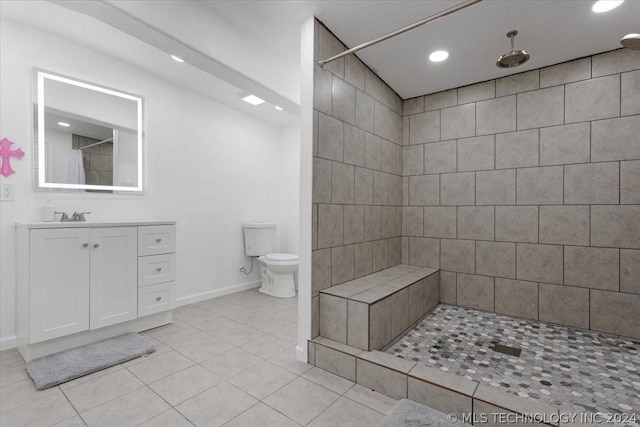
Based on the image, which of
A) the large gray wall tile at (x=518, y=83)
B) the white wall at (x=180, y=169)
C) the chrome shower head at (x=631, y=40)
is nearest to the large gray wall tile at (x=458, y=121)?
the large gray wall tile at (x=518, y=83)

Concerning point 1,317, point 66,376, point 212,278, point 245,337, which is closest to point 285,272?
point 212,278

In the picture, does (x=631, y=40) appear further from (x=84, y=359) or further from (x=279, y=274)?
(x=84, y=359)

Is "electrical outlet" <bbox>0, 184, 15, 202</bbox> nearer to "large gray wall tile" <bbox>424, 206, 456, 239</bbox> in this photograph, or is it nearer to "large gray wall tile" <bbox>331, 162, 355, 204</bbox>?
"large gray wall tile" <bbox>331, 162, 355, 204</bbox>

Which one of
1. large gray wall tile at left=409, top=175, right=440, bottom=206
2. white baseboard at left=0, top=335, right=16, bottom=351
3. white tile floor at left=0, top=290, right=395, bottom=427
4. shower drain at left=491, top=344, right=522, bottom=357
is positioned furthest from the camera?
large gray wall tile at left=409, top=175, right=440, bottom=206

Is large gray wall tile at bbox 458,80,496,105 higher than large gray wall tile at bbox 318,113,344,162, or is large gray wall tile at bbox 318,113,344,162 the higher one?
large gray wall tile at bbox 458,80,496,105

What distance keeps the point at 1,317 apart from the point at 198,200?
6.04ft

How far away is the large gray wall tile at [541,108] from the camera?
8.59 feet

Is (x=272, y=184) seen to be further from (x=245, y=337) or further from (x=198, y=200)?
(x=245, y=337)

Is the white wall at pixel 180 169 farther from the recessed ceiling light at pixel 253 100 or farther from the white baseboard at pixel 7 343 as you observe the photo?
the recessed ceiling light at pixel 253 100

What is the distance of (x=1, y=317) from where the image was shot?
87.7 inches

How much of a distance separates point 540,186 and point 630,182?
1.86ft

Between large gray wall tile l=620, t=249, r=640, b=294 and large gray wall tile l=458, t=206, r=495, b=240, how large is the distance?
0.93 metres

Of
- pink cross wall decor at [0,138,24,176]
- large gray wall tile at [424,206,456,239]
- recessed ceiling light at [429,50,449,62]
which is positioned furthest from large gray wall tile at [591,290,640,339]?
pink cross wall decor at [0,138,24,176]

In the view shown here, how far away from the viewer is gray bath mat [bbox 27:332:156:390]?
1843 mm
